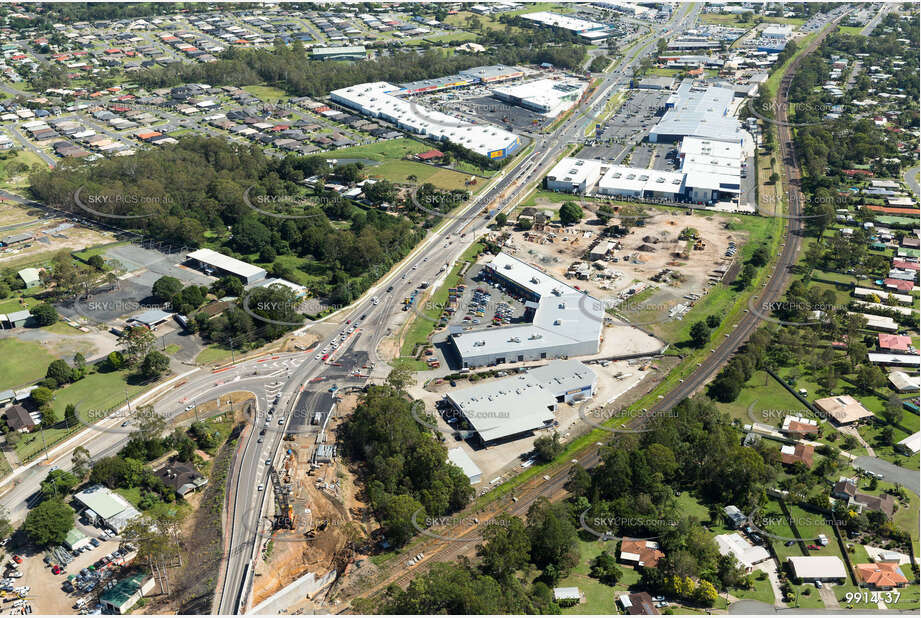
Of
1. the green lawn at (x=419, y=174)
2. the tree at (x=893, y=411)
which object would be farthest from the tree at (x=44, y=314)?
the tree at (x=893, y=411)

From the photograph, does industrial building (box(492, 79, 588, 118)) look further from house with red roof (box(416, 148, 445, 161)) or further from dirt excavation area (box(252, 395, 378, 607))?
dirt excavation area (box(252, 395, 378, 607))

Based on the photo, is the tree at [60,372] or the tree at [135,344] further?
the tree at [135,344]

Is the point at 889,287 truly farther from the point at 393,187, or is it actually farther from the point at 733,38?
the point at 733,38

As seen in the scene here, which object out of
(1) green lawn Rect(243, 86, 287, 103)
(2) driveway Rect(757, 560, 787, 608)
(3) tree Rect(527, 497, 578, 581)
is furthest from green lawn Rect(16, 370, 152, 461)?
(1) green lawn Rect(243, 86, 287, 103)

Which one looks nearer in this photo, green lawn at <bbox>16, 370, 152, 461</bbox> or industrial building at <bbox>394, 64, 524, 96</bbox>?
green lawn at <bbox>16, 370, 152, 461</bbox>

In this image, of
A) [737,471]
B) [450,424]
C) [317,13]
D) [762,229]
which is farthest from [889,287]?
[317,13]

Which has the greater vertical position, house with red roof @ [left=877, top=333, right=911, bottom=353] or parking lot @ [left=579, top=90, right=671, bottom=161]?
parking lot @ [left=579, top=90, right=671, bottom=161]

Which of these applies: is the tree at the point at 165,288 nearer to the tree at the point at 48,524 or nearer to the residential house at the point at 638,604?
the tree at the point at 48,524

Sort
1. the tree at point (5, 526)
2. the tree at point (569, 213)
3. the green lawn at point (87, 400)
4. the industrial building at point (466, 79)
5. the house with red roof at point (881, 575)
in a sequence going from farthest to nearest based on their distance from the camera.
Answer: the industrial building at point (466, 79) → the tree at point (569, 213) → the green lawn at point (87, 400) → the tree at point (5, 526) → the house with red roof at point (881, 575)
